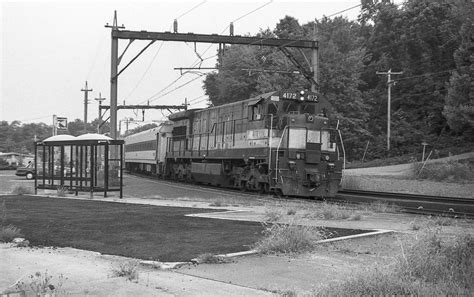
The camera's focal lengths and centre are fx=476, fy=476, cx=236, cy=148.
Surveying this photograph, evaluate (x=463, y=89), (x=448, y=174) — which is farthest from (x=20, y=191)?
(x=463, y=89)

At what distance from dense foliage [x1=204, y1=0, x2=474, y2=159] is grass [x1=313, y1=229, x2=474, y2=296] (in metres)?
34.8

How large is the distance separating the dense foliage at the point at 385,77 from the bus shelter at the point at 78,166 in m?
23.0

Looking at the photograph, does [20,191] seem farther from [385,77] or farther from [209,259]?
[385,77]

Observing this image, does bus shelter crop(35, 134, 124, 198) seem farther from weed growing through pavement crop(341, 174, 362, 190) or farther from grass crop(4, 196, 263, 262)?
weed growing through pavement crop(341, 174, 362, 190)

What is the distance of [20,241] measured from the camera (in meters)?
8.15

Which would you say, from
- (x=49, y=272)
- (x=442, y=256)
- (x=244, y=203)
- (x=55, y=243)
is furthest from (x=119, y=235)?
(x=244, y=203)

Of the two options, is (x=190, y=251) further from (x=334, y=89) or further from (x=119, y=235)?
(x=334, y=89)

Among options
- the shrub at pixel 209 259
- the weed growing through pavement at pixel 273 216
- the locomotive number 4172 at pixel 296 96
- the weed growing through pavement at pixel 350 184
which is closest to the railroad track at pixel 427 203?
the locomotive number 4172 at pixel 296 96

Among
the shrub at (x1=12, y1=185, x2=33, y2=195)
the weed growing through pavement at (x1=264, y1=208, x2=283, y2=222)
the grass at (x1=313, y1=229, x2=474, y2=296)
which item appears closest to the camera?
the grass at (x1=313, y1=229, x2=474, y2=296)

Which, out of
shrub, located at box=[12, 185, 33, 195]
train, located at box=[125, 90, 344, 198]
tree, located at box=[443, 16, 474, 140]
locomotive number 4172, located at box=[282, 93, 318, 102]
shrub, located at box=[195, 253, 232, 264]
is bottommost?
shrub, located at box=[12, 185, 33, 195]

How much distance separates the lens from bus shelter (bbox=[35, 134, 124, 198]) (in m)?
18.6

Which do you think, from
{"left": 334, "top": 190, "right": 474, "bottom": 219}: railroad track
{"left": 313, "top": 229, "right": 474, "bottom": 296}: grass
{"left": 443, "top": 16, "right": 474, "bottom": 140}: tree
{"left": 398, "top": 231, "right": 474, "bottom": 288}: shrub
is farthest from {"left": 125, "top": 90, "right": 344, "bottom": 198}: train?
{"left": 443, "top": 16, "right": 474, "bottom": 140}: tree

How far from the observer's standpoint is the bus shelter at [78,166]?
1861 centimetres

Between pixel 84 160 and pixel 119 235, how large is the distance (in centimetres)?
1166
